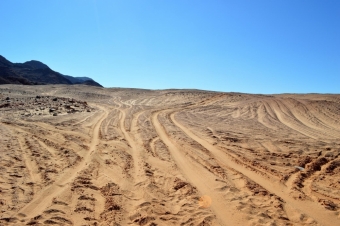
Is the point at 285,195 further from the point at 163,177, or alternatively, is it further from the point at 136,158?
the point at 136,158

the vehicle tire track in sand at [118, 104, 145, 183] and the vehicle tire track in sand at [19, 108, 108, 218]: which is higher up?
the vehicle tire track in sand at [118, 104, 145, 183]

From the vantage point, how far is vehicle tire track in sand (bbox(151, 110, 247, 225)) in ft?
13.3

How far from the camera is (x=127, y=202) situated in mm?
4465

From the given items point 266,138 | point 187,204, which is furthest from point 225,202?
point 266,138

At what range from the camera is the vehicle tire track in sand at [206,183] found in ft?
13.3

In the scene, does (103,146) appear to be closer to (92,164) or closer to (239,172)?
(92,164)

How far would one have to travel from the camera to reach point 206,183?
5383 millimetres

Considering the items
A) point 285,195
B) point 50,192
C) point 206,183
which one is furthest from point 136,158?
point 285,195

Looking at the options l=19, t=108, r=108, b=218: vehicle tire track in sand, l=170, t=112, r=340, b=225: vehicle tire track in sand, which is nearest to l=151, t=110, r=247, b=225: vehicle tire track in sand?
l=170, t=112, r=340, b=225: vehicle tire track in sand

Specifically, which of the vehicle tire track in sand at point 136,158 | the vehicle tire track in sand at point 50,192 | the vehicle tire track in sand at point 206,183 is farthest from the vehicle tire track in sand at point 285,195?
the vehicle tire track in sand at point 50,192

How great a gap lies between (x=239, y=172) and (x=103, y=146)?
4.32m

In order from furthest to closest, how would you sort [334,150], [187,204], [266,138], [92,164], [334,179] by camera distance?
[266,138]
[334,150]
[92,164]
[334,179]
[187,204]

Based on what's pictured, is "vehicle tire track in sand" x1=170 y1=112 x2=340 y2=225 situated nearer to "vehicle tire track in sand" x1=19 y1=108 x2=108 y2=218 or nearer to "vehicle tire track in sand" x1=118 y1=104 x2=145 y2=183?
"vehicle tire track in sand" x1=118 y1=104 x2=145 y2=183

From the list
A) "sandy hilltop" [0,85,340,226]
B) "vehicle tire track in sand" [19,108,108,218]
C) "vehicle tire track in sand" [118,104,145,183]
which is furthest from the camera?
"vehicle tire track in sand" [118,104,145,183]
